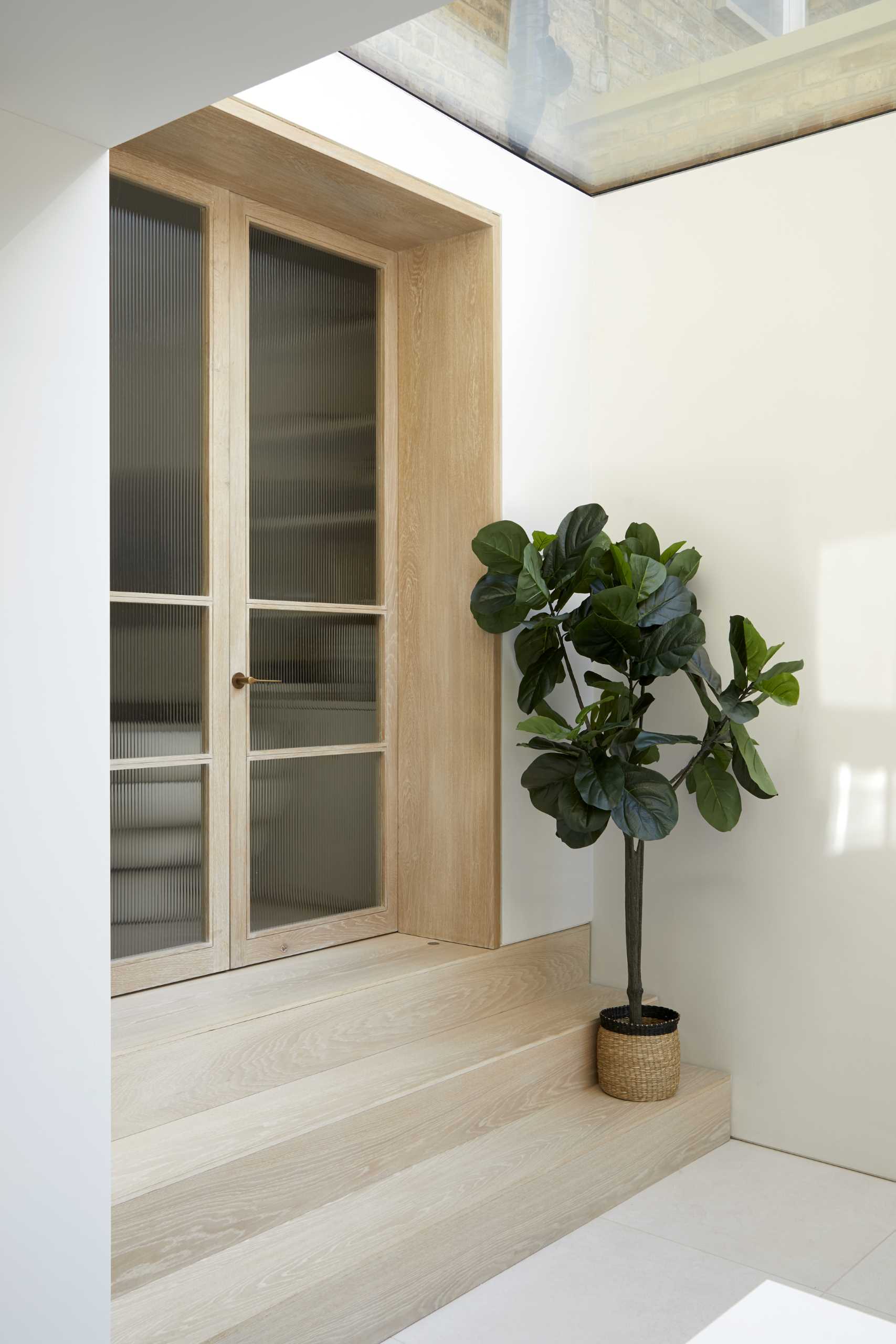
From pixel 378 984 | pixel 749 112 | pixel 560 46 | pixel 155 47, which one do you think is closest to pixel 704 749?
pixel 378 984

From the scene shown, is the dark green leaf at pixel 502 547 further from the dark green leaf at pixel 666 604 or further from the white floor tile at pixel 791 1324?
the white floor tile at pixel 791 1324

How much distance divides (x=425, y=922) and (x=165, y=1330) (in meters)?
1.73

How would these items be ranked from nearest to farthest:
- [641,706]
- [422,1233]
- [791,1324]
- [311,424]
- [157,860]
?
[791,1324] → [422,1233] → [157,860] → [641,706] → [311,424]

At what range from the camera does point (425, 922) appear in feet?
12.4

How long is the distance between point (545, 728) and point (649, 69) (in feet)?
6.41

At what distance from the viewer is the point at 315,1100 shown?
2.73m

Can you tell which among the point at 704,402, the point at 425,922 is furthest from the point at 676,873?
the point at 704,402

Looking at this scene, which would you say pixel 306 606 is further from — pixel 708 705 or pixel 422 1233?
pixel 422 1233

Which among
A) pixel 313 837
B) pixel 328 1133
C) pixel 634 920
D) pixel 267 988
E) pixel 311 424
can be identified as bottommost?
pixel 328 1133

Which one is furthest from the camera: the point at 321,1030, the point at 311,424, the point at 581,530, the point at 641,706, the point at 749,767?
the point at 311,424

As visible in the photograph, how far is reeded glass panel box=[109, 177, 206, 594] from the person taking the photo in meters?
3.10

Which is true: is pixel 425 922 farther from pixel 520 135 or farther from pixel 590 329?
pixel 520 135

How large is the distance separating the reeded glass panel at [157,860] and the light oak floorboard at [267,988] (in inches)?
5.7

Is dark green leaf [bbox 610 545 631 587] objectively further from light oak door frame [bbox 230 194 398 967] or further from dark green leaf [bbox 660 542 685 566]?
light oak door frame [bbox 230 194 398 967]
